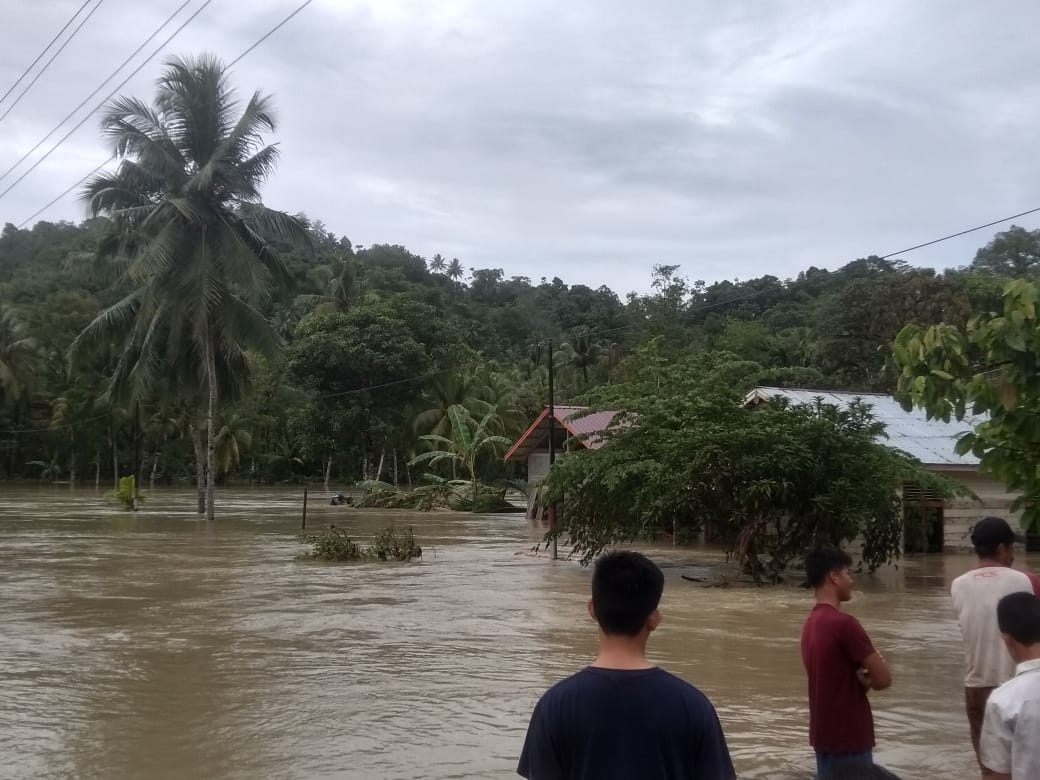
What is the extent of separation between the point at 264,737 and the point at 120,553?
16.1 meters

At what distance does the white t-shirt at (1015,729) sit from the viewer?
3203mm

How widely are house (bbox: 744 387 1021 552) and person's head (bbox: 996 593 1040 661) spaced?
1738 cm

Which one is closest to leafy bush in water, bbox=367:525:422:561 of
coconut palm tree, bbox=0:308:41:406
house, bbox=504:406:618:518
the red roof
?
the red roof

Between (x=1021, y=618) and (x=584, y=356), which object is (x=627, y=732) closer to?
(x=1021, y=618)

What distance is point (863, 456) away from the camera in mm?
16125

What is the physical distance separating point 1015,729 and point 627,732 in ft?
4.60

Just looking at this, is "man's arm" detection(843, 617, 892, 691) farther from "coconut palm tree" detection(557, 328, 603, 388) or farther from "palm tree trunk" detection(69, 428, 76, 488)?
"palm tree trunk" detection(69, 428, 76, 488)

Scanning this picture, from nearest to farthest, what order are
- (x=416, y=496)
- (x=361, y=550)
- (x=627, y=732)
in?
(x=627, y=732), (x=361, y=550), (x=416, y=496)

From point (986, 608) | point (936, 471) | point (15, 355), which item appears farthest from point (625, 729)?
point (15, 355)

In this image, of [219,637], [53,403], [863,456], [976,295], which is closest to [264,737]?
[219,637]

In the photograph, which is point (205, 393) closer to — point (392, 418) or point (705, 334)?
point (392, 418)

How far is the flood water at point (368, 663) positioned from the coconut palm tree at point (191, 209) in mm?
12758

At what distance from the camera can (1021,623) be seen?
11.6ft

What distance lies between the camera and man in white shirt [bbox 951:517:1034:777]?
4871 millimetres
